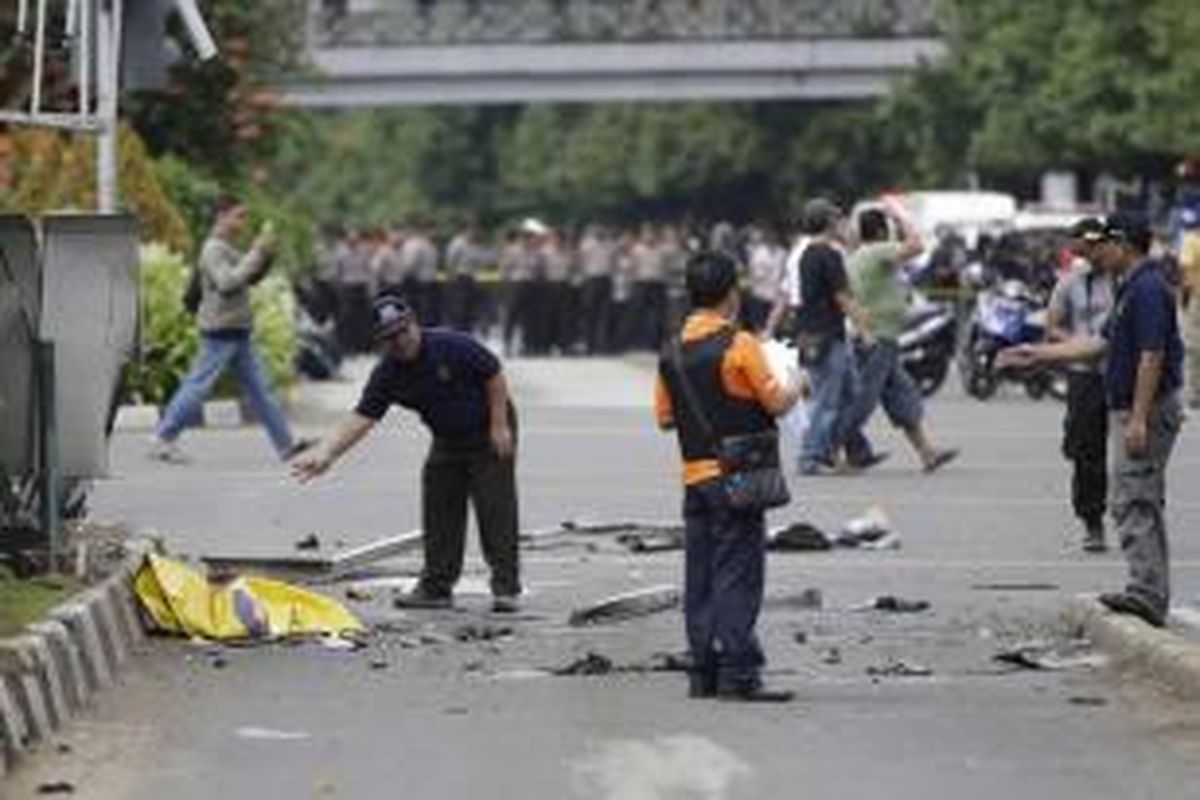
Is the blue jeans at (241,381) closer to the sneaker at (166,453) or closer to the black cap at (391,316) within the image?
the sneaker at (166,453)

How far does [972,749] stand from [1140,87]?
43431 millimetres

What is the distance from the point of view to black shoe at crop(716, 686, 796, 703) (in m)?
13.5

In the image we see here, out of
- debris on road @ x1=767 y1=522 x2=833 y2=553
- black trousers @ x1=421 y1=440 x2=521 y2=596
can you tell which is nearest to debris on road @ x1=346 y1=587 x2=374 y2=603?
black trousers @ x1=421 y1=440 x2=521 y2=596

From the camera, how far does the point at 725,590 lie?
13.5 m

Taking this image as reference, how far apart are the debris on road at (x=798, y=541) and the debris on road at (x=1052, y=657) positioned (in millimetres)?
3964

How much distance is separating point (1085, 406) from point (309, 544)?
13.5 ft

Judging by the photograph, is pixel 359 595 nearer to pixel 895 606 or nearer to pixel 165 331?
pixel 895 606

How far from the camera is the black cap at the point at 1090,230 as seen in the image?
49.8 ft

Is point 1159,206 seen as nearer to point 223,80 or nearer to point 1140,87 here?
point 1140,87

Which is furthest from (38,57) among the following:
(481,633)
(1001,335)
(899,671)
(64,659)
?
(1001,335)

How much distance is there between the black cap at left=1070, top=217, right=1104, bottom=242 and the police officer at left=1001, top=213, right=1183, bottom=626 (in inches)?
2.0

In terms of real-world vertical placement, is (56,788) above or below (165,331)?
below

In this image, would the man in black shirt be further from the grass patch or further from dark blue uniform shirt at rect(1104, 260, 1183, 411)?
the grass patch

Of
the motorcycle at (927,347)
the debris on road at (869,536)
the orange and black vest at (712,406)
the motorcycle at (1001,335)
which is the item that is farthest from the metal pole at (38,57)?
the motorcycle at (927,347)
